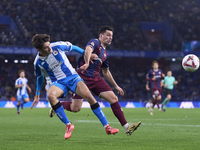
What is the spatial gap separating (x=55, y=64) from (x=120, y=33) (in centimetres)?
2894

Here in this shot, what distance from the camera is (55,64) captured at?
24.8ft

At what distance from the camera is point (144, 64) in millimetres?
39312

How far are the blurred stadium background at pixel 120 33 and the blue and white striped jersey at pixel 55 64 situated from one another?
24029 mm

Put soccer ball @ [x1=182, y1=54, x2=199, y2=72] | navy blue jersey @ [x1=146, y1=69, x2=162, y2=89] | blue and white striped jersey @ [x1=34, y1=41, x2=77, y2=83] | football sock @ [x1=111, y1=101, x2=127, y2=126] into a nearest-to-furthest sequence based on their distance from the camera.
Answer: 1. blue and white striped jersey @ [x1=34, y1=41, x2=77, y2=83]
2. football sock @ [x1=111, y1=101, x2=127, y2=126]
3. soccer ball @ [x1=182, y1=54, x2=199, y2=72]
4. navy blue jersey @ [x1=146, y1=69, x2=162, y2=89]

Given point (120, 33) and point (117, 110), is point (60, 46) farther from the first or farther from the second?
point (120, 33)

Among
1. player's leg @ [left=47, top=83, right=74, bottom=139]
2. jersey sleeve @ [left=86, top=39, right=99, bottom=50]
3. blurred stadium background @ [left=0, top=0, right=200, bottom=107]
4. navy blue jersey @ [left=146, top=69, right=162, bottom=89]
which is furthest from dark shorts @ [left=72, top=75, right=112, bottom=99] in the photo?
blurred stadium background @ [left=0, top=0, right=200, bottom=107]

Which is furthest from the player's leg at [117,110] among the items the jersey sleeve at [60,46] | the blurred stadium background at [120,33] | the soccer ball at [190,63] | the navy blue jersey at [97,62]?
the blurred stadium background at [120,33]

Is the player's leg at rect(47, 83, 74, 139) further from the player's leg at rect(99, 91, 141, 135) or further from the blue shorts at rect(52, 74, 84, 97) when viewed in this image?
the player's leg at rect(99, 91, 141, 135)

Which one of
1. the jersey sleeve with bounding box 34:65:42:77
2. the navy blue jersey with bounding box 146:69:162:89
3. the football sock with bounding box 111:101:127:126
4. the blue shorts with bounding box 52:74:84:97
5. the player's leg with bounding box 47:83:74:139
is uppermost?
the jersey sleeve with bounding box 34:65:42:77

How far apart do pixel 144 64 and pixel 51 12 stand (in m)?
9.89

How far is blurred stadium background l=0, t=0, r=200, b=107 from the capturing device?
33594 millimetres

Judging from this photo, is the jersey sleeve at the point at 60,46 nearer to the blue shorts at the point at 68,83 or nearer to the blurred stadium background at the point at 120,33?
the blue shorts at the point at 68,83

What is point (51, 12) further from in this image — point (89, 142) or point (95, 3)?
point (89, 142)

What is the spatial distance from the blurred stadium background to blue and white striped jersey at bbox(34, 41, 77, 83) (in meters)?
24.0
